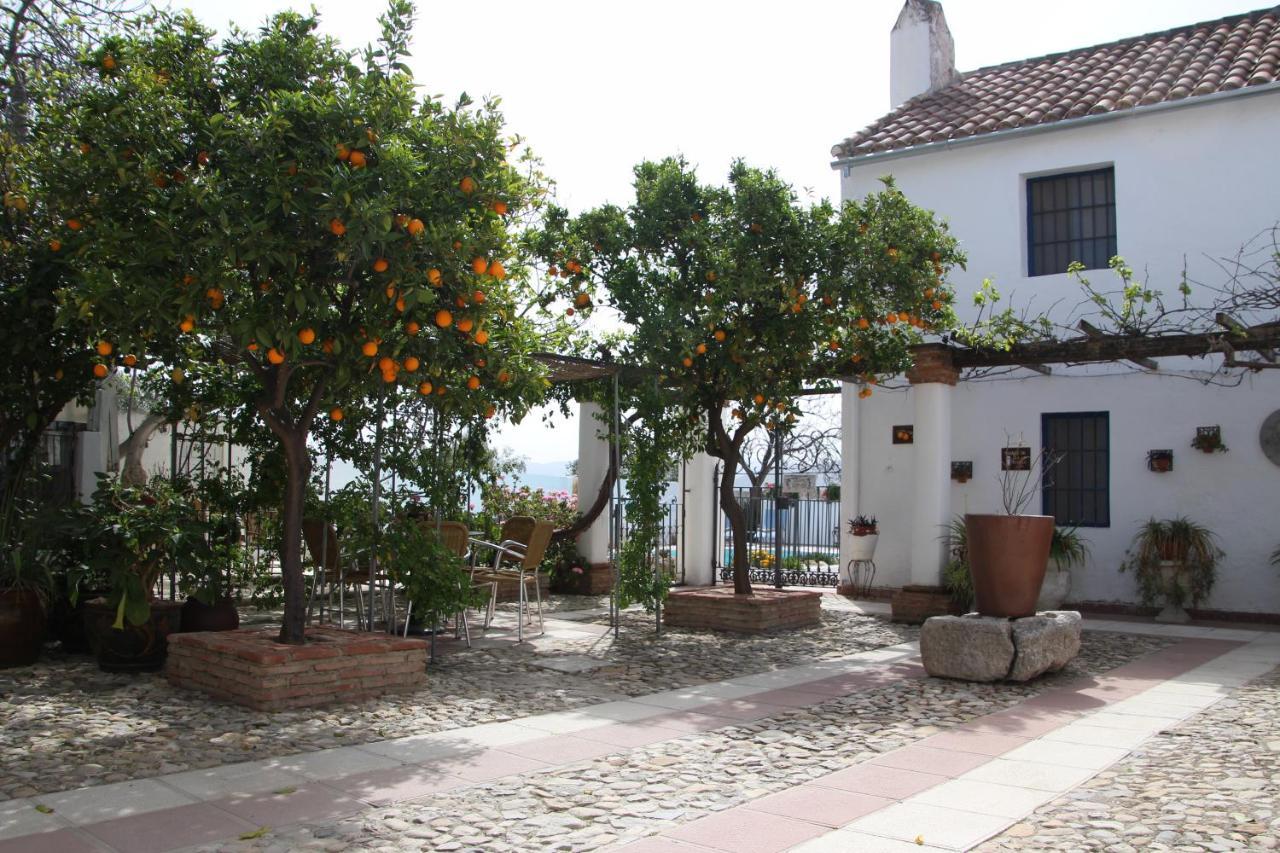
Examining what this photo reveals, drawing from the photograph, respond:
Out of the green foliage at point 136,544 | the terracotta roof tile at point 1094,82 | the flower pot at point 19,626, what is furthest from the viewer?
the terracotta roof tile at point 1094,82

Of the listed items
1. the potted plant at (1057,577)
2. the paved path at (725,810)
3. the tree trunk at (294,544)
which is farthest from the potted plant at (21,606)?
the potted plant at (1057,577)

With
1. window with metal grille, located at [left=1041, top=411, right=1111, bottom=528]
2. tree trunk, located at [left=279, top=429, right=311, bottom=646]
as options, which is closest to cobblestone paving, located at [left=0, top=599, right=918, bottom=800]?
tree trunk, located at [left=279, top=429, right=311, bottom=646]

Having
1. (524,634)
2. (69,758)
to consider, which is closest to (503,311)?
(69,758)

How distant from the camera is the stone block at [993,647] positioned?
22.9 feet

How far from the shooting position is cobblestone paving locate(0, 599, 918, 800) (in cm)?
470

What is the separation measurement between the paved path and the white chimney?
983 centimetres

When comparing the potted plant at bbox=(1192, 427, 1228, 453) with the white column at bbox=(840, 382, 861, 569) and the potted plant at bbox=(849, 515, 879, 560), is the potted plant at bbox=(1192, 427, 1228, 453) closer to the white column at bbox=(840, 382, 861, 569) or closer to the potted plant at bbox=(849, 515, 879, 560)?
the potted plant at bbox=(849, 515, 879, 560)

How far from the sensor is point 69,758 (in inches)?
184

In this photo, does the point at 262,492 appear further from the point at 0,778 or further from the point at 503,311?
the point at 0,778

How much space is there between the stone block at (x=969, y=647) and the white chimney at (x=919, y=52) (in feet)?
31.0

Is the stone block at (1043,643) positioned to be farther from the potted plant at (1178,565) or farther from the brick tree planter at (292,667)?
the brick tree planter at (292,667)

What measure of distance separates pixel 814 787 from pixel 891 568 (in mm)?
8254

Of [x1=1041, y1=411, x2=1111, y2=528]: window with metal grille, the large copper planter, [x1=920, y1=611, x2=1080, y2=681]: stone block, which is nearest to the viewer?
[x1=920, y1=611, x2=1080, y2=681]: stone block

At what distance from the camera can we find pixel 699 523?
43.0 ft
